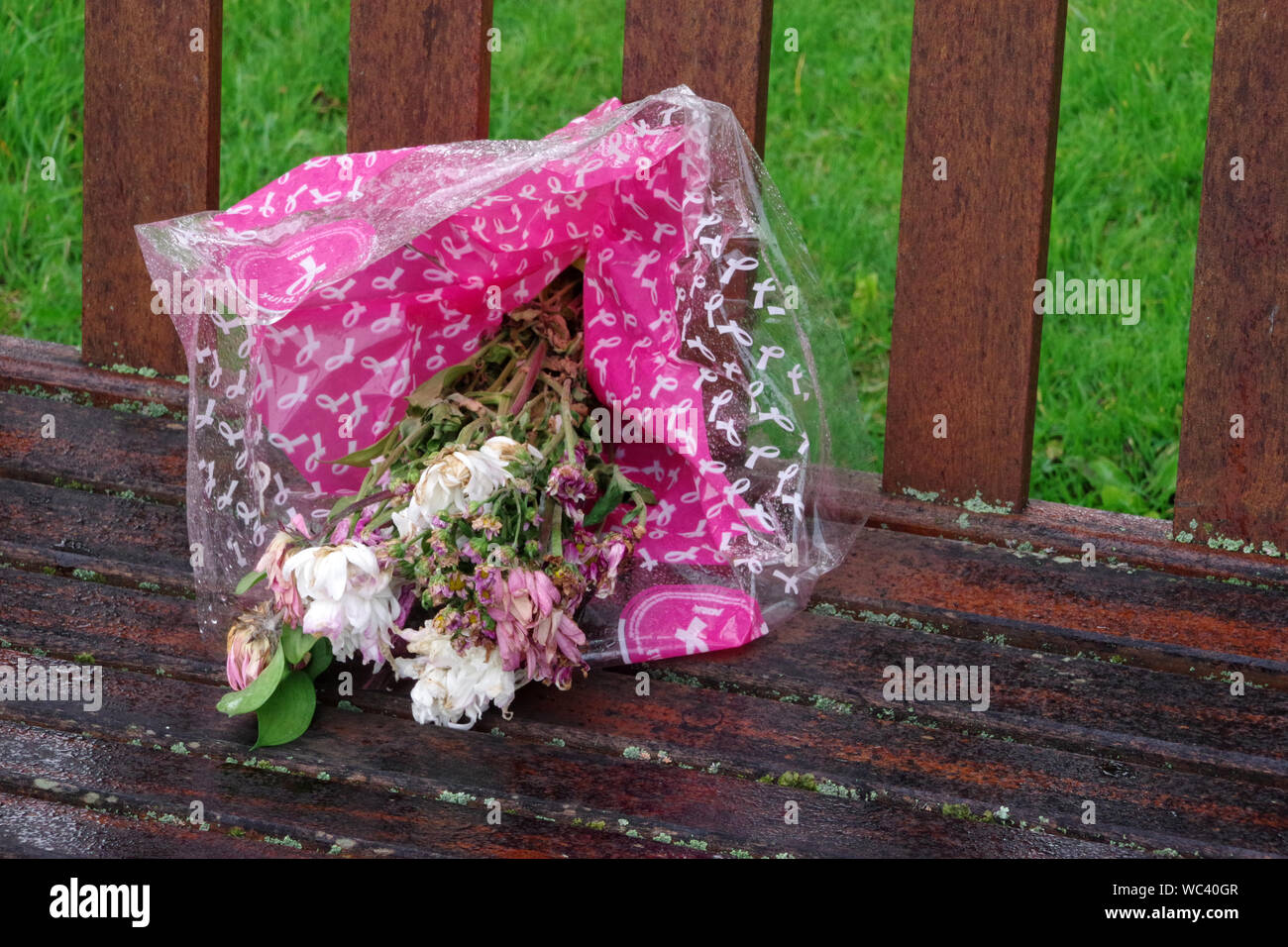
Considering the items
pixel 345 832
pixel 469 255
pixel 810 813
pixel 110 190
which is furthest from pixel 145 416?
pixel 810 813

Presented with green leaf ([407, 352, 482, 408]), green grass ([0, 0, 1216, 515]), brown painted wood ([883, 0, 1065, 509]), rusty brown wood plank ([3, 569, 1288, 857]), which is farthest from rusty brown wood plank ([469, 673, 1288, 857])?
green grass ([0, 0, 1216, 515])

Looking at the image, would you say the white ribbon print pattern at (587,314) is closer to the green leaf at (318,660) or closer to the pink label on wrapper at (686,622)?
the pink label on wrapper at (686,622)

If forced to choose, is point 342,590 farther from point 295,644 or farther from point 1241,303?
point 1241,303

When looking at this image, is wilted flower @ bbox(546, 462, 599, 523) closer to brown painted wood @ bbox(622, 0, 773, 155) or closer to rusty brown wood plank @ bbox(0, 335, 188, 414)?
brown painted wood @ bbox(622, 0, 773, 155)

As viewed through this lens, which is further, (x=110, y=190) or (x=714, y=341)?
(x=110, y=190)

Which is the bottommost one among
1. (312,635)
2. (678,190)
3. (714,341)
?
(312,635)

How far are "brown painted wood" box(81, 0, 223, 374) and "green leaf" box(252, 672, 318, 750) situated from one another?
3.01 feet

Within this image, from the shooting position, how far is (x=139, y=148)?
207cm

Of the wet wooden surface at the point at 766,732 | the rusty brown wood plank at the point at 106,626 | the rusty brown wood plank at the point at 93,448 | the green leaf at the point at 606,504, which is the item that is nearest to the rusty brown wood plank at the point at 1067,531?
the wet wooden surface at the point at 766,732

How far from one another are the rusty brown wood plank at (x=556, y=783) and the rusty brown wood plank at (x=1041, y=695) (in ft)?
0.58

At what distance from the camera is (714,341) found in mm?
1517

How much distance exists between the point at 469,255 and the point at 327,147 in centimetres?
147

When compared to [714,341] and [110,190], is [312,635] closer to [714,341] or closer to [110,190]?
[714,341]

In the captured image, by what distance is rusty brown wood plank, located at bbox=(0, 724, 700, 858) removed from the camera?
1.15 metres
